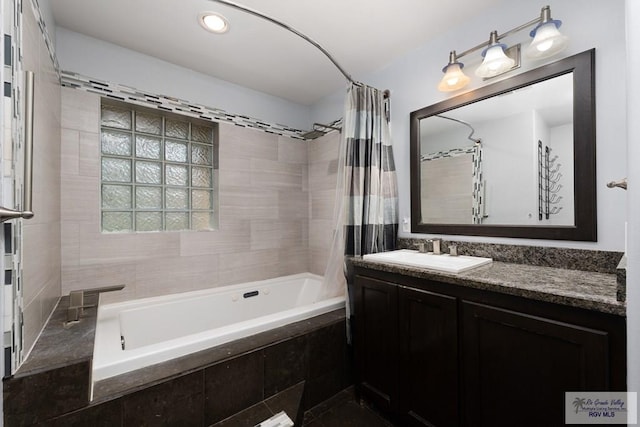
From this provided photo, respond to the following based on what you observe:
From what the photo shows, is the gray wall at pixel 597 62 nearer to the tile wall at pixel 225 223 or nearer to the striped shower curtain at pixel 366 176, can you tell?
the striped shower curtain at pixel 366 176

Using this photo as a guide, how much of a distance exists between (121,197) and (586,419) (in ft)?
9.21

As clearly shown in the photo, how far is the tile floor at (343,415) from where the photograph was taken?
5.07 feet

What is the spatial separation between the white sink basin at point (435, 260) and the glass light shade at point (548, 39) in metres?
1.11

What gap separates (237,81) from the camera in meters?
2.45

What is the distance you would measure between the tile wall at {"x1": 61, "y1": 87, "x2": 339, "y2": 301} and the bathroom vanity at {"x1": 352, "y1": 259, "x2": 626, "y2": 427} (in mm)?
1286

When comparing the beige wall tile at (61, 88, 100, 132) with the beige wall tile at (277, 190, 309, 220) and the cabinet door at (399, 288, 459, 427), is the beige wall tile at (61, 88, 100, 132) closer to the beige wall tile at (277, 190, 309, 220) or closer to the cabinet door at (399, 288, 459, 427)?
the beige wall tile at (277, 190, 309, 220)

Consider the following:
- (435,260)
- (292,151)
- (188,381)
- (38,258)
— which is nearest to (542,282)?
(435,260)

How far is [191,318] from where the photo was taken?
210 centimetres

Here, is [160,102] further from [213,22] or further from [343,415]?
[343,415]

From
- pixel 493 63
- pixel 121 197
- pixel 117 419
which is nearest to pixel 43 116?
pixel 121 197

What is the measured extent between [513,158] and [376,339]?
1.33 meters

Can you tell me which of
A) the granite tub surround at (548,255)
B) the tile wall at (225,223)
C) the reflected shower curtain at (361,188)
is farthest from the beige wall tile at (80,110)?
the granite tub surround at (548,255)

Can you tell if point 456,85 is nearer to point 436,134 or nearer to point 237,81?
point 436,134

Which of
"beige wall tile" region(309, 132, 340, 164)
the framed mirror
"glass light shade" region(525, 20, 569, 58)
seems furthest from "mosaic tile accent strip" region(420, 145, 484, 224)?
"beige wall tile" region(309, 132, 340, 164)
